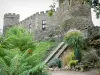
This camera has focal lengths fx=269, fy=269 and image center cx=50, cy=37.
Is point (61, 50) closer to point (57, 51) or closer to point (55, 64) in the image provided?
point (57, 51)

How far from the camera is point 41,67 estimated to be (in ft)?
28.4

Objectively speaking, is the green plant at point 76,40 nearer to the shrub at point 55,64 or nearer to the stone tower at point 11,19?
the shrub at point 55,64

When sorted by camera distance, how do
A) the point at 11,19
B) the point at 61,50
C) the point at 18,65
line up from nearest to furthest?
the point at 18,65, the point at 61,50, the point at 11,19

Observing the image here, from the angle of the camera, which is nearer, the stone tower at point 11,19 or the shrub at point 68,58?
the shrub at point 68,58

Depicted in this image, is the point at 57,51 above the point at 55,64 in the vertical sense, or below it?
above

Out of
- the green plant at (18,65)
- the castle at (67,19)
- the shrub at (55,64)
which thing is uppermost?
the castle at (67,19)

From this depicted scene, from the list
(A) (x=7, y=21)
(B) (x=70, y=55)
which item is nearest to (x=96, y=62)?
(B) (x=70, y=55)

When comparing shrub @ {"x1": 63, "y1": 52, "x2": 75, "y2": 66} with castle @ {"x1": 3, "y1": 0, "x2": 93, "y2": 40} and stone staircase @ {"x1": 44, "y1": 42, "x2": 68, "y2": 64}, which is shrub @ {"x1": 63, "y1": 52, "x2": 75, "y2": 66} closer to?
stone staircase @ {"x1": 44, "y1": 42, "x2": 68, "y2": 64}

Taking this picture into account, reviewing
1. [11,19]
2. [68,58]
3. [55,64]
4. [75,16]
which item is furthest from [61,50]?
[11,19]

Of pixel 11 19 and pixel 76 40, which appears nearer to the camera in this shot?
pixel 76 40

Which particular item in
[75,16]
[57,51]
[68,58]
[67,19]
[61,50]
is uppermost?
[75,16]

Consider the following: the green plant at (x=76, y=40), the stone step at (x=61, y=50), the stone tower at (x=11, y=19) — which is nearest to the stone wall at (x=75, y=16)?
the stone step at (x=61, y=50)

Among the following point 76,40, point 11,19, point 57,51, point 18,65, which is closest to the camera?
point 18,65

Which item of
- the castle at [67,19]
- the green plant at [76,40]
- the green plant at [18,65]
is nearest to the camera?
the green plant at [18,65]
